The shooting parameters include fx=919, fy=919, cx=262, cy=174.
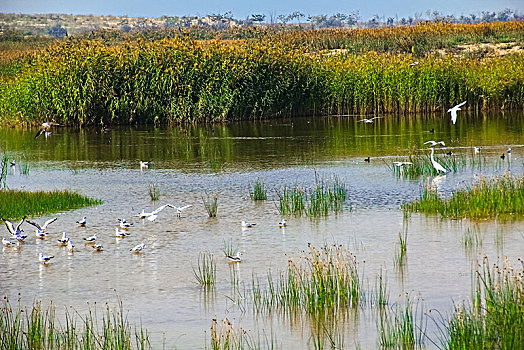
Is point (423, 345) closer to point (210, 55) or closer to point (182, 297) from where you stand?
point (182, 297)

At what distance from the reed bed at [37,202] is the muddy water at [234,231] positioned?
1.26 ft

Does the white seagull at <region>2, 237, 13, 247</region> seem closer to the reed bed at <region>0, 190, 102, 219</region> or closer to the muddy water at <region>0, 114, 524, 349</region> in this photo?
the muddy water at <region>0, 114, 524, 349</region>

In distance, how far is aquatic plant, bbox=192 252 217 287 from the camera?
30.7 ft

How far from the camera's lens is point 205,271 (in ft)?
32.4

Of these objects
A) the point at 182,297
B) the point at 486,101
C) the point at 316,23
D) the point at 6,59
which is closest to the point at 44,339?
the point at 182,297

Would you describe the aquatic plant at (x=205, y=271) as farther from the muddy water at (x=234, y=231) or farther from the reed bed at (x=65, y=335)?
the reed bed at (x=65, y=335)

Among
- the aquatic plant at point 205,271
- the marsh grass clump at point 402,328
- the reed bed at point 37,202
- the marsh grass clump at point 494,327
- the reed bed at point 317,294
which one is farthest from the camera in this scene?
the reed bed at point 37,202

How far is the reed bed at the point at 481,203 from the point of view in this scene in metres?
12.0

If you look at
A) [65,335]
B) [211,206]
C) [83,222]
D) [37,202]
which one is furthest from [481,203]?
[37,202]

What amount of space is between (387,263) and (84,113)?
63.9 feet

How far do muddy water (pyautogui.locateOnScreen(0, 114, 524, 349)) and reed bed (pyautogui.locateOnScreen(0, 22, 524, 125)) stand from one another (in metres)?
4.66

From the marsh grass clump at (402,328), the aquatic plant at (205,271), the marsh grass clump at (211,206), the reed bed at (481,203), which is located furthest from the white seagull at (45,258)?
the reed bed at (481,203)

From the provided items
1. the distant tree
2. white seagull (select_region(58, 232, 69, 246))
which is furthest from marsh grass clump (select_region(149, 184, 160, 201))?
the distant tree

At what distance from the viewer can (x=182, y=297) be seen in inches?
352
